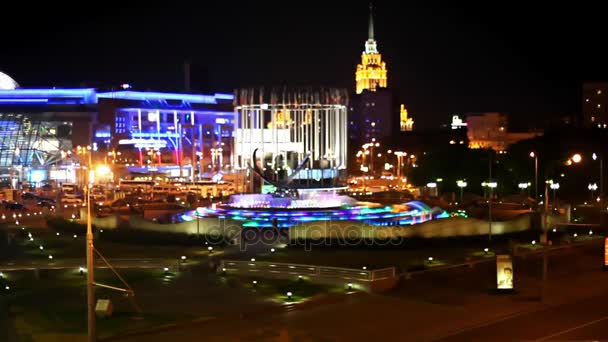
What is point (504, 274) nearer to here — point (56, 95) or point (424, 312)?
point (424, 312)

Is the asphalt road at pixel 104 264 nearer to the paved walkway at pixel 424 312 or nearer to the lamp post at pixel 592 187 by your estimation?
the paved walkway at pixel 424 312

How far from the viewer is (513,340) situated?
62.6 feet

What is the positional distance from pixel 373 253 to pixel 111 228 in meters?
16.0

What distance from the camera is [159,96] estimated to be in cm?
14625

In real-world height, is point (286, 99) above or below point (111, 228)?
above

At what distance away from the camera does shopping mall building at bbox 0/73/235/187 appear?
112812 mm

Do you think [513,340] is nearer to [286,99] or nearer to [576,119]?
[286,99]

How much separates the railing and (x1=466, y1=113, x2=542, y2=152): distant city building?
14018cm

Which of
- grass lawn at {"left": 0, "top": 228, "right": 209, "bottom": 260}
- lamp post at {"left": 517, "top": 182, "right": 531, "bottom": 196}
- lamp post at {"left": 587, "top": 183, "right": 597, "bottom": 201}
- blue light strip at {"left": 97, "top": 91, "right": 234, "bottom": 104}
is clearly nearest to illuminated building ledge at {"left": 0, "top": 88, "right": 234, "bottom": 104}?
blue light strip at {"left": 97, "top": 91, "right": 234, "bottom": 104}

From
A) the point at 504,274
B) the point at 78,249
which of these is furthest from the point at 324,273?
the point at 78,249

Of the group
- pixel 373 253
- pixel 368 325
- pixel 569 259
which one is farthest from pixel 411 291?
pixel 569 259

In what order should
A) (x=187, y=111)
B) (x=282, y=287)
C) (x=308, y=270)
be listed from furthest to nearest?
(x=187, y=111) → (x=308, y=270) → (x=282, y=287)

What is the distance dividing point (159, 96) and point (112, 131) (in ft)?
55.9

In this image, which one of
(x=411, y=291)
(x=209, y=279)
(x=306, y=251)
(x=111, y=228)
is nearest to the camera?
(x=411, y=291)
